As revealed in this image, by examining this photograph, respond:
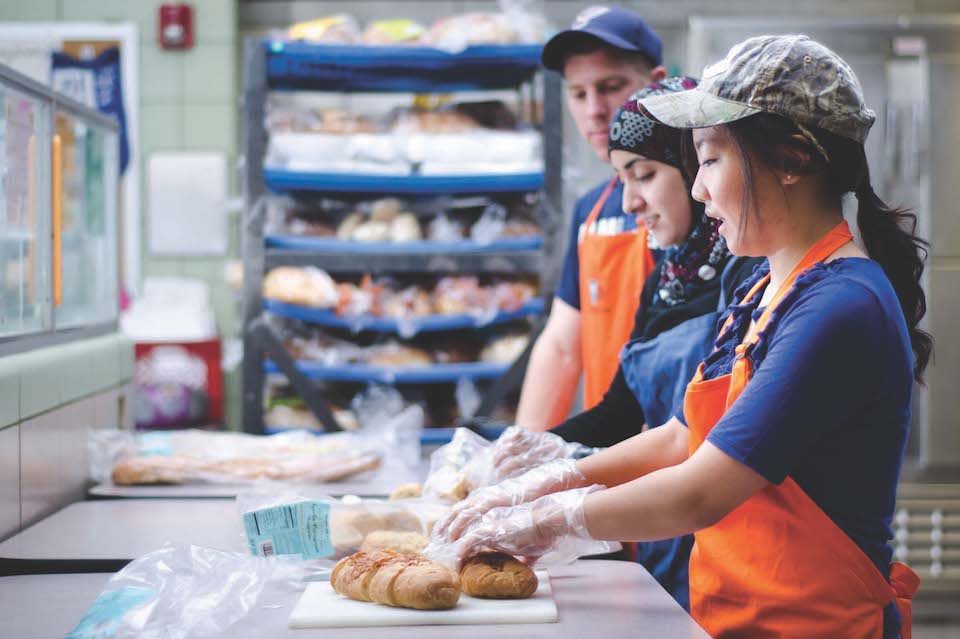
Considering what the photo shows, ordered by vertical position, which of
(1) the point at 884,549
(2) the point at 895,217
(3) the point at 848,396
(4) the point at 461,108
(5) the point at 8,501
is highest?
(4) the point at 461,108

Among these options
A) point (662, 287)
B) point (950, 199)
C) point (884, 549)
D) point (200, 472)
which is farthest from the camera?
point (950, 199)

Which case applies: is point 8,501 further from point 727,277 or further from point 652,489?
point 727,277

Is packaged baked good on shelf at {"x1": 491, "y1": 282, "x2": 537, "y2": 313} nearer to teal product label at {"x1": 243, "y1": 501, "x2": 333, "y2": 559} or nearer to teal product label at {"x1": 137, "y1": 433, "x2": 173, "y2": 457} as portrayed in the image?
teal product label at {"x1": 137, "y1": 433, "x2": 173, "y2": 457}

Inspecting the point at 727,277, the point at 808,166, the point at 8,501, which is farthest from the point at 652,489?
the point at 8,501

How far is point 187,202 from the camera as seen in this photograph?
493 cm

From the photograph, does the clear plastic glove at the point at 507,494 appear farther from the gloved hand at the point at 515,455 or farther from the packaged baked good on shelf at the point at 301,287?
the packaged baked good on shelf at the point at 301,287

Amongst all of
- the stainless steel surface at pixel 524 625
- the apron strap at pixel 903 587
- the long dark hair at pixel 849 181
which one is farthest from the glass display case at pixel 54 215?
the apron strap at pixel 903 587

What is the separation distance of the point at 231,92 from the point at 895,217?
4.15 m

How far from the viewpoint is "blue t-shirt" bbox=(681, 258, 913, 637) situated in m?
1.11

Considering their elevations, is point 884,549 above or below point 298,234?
below

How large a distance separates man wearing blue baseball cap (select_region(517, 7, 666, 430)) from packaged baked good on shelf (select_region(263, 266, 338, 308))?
3.32 ft

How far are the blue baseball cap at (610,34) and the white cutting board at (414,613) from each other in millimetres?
1363

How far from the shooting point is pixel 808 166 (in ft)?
3.93

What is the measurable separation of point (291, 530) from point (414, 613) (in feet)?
0.99
